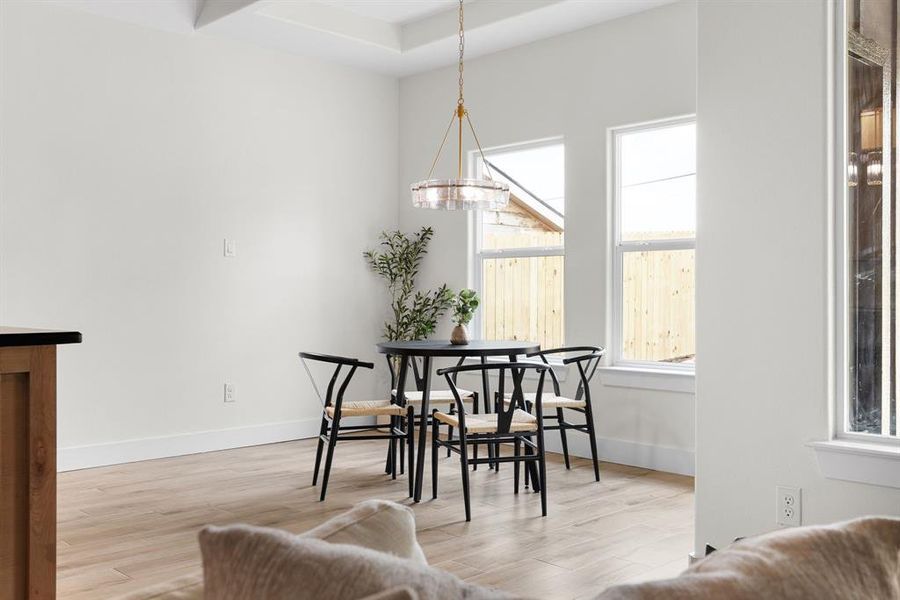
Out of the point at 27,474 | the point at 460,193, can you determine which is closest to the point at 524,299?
the point at 460,193

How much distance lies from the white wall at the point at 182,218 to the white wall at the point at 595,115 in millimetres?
885

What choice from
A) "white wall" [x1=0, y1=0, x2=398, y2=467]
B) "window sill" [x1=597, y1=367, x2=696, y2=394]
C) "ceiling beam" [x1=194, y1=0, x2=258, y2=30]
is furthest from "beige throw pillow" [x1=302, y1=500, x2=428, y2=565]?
"ceiling beam" [x1=194, y1=0, x2=258, y2=30]

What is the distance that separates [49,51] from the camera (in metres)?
4.89

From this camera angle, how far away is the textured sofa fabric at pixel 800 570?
72 centimetres

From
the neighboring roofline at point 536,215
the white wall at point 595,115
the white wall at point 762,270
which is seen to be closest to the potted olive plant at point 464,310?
the white wall at point 595,115

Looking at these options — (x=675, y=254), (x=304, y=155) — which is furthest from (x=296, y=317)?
(x=675, y=254)

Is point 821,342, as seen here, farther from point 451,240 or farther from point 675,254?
point 451,240

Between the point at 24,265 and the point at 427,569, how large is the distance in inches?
185

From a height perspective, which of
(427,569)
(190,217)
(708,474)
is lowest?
(708,474)

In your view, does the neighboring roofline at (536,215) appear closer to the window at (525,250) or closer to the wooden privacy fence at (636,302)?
the window at (525,250)

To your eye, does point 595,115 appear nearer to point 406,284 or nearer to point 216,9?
point 406,284

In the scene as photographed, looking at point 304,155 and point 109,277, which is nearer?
point 109,277

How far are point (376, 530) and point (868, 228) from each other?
2134mm

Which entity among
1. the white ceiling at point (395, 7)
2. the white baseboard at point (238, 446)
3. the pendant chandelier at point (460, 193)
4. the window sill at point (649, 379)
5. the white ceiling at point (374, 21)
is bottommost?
the white baseboard at point (238, 446)
